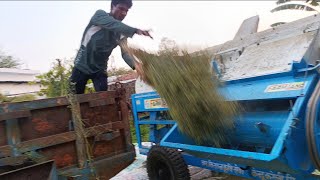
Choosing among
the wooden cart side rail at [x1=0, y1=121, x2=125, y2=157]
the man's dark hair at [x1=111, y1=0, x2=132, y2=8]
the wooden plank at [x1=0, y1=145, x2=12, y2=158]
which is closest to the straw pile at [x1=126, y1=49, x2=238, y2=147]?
the wooden cart side rail at [x1=0, y1=121, x2=125, y2=157]

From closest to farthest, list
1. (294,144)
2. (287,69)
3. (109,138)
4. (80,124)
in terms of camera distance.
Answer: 1. (294,144)
2. (287,69)
3. (80,124)
4. (109,138)

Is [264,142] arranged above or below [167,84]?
below

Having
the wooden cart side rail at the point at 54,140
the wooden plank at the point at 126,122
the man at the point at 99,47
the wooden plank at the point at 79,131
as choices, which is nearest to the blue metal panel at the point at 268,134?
the wooden plank at the point at 126,122

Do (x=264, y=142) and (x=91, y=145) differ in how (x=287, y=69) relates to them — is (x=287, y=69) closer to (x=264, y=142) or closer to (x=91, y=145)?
(x=264, y=142)

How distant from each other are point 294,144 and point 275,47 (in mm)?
1221

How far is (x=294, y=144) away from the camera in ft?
9.06

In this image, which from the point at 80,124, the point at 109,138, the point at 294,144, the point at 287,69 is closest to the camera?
the point at 294,144

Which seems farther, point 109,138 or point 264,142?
point 109,138

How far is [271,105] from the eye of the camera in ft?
11.0

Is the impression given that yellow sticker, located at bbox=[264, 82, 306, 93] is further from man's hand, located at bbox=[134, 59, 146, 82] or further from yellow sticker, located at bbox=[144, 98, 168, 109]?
yellow sticker, located at bbox=[144, 98, 168, 109]

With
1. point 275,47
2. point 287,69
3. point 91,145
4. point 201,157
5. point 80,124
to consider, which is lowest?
point 201,157

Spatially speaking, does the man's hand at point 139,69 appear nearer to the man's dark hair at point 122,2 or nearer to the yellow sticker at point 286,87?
the man's dark hair at point 122,2

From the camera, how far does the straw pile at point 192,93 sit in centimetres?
331

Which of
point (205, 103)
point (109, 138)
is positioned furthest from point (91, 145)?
point (205, 103)
